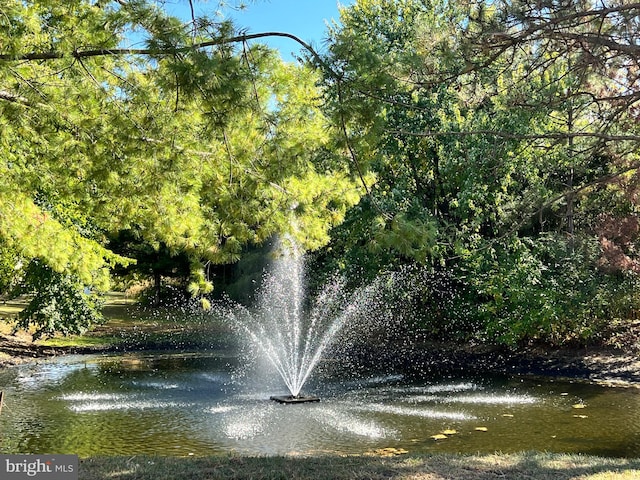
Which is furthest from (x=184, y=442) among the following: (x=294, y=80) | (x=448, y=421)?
(x=294, y=80)

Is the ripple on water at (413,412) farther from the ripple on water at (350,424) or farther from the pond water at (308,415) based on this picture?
the ripple on water at (350,424)

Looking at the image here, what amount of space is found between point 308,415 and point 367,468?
314cm

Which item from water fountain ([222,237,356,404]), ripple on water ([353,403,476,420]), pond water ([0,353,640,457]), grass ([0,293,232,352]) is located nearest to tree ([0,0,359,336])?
water fountain ([222,237,356,404])

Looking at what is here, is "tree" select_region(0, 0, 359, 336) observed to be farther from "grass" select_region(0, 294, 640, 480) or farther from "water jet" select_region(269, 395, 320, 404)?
"water jet" select_region(269, 395, 320, 404)

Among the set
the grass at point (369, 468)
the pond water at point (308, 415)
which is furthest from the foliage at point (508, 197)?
the grass at point (369, 468)

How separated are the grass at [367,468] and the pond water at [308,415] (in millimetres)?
1032

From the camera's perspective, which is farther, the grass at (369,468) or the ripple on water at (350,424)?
the ripple on water at (350,424)

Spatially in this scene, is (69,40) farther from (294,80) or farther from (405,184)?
(405,184)

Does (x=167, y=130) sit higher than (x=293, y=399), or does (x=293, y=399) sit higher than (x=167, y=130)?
(x=167, y=130)

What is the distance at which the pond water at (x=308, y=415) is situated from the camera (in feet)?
21.3

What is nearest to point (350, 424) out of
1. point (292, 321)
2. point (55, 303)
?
point (55, 303)

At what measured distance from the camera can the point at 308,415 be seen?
7809mm

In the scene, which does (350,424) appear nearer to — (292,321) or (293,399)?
(293,399)

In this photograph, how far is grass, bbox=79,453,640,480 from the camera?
4.54 metres
